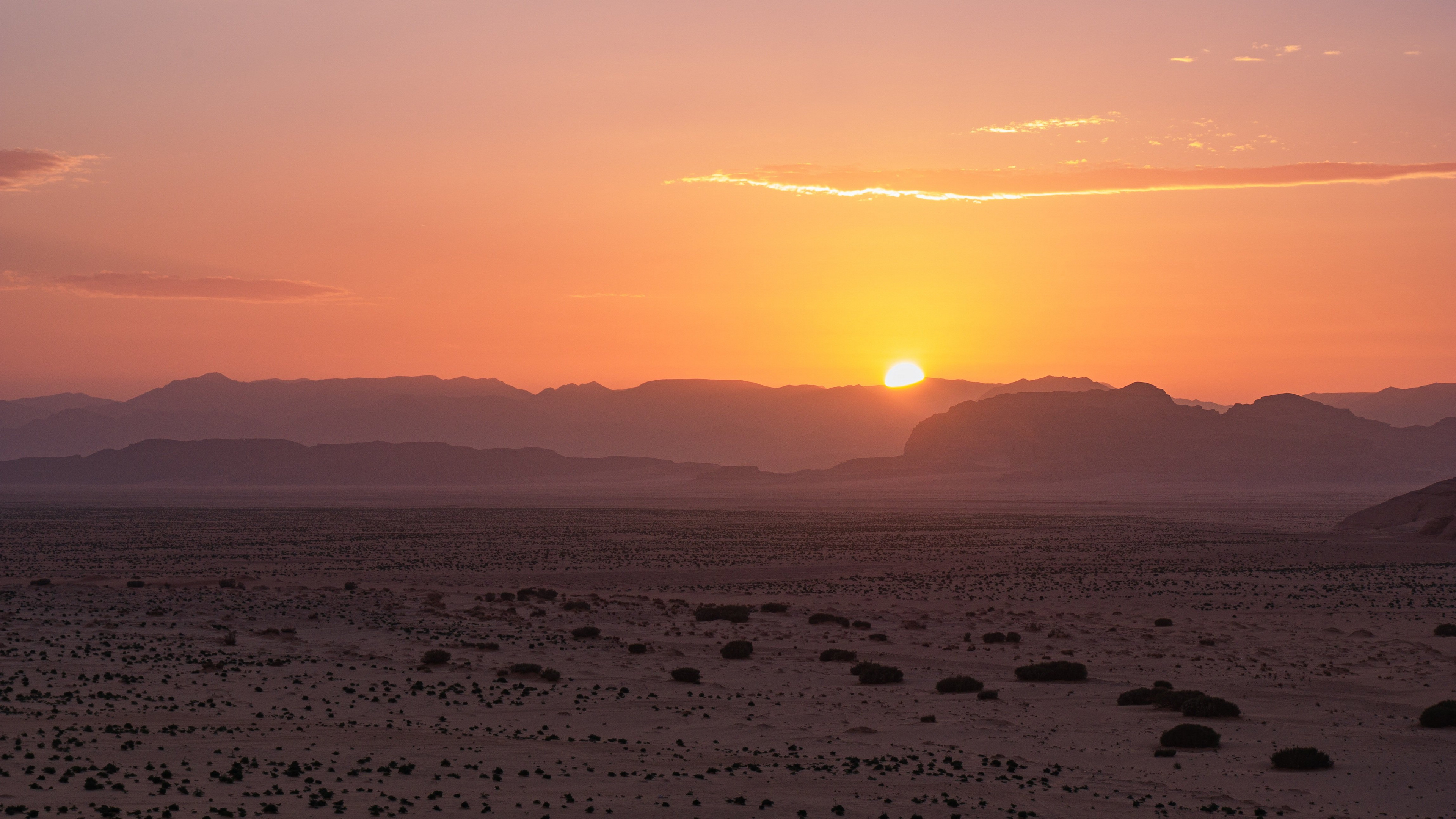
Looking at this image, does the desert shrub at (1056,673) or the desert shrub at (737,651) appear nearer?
the desert shrub at (1056,673)

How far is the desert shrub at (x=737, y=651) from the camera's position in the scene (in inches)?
938

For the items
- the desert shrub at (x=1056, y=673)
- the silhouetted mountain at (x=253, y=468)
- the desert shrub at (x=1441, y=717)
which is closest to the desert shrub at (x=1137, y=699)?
the desert shrub at (x=1056, y=673)

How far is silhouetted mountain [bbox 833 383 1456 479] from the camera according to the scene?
161000 mm

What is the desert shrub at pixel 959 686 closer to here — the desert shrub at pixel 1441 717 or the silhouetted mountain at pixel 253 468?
the desert shrub at pixel 1441 717

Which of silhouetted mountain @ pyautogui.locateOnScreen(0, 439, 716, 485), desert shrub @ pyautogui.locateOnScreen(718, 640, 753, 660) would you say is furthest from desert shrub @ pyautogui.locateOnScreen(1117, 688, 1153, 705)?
silhouetted mountain @ pyautogui.locateOnScreen(0, 439, 716, 485)

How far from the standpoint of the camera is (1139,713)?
1822cm

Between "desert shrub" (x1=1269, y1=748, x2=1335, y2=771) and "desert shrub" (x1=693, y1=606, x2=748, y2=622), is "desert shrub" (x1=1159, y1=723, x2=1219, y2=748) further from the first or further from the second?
"desert shrub" (x1=693, y1=606, x2=748, y2=622)

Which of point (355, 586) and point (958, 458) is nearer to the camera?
point (355, 586)

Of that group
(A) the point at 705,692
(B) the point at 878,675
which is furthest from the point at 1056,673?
(A) the point at 705,692

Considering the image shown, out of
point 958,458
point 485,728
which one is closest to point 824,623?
point 485,728

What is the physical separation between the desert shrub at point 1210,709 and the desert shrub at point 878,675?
5.48 metres

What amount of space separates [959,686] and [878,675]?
5.40 ft

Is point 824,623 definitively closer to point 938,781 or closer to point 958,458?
point 938,781

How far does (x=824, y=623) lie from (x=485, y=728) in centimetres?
1434
